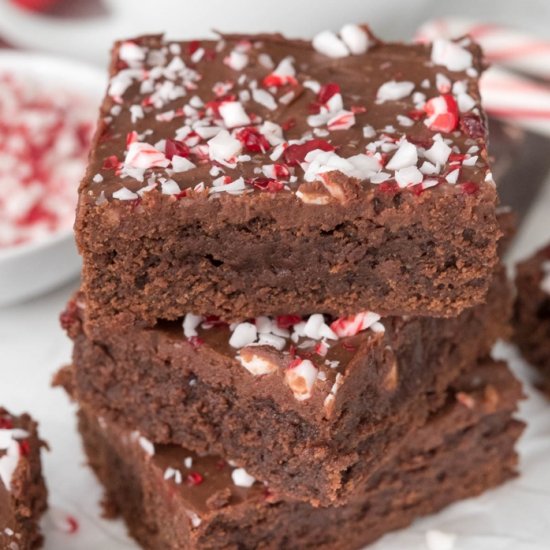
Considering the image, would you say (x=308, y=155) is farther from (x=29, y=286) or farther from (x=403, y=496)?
(x=29, y=286)

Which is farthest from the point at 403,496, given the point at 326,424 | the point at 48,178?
the point at 48,178

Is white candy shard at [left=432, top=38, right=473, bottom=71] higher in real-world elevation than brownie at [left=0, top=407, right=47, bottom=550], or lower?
higher

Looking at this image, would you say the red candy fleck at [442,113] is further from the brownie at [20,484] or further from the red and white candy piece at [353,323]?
the brownie at [20,484]

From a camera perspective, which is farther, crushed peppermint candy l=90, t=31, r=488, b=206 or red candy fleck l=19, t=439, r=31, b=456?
red candy fleck l=19, t=439, r=31, b=456

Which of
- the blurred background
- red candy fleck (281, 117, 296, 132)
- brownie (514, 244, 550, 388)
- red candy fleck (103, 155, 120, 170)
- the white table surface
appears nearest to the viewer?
red candy fleck (103, 155, 120, 170)

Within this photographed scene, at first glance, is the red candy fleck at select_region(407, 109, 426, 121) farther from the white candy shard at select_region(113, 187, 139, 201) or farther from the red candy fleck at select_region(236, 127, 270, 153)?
the white candy shard at select_region(113, 187, 139, 201)

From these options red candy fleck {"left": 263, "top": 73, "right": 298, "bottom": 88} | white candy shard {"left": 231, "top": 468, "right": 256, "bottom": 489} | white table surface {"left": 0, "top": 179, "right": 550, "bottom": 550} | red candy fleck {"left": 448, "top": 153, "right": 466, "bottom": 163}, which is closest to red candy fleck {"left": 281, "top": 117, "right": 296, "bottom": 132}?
red candy fleck {"left": 263, "top": 73, "right": 298, "bottom": 88}
